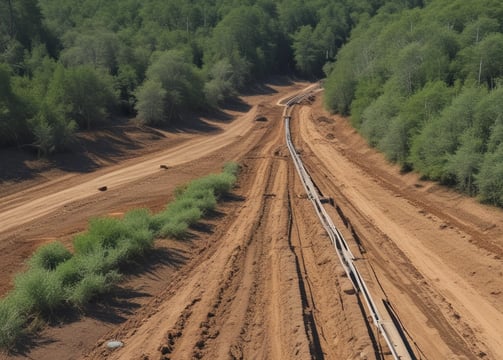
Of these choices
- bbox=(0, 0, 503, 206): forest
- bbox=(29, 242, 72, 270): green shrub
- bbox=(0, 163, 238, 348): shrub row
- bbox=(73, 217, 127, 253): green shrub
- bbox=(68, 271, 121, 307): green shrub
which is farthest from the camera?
bbox=(0, 0, 503, 206): forest

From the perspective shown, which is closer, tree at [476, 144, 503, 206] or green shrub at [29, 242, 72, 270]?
green shrub at [29, 242, 72, 270]

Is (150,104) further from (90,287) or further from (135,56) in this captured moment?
(90,287)

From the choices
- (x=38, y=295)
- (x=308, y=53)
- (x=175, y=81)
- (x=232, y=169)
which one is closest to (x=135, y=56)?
(x=175, y=81)

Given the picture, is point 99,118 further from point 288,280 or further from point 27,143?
point 288,280

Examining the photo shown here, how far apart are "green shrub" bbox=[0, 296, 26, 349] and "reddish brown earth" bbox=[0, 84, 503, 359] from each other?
1.05 ft

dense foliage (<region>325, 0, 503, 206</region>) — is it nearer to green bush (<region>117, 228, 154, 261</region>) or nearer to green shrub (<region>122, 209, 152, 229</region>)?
green shrub (<region>122, 209, 152, 229</region>)

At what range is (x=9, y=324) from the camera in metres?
10.4

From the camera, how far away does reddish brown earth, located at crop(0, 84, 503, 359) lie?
1112 cm

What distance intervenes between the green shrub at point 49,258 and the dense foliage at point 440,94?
17494mm

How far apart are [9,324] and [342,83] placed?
4537 cm

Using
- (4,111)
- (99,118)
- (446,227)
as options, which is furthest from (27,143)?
(446,227)

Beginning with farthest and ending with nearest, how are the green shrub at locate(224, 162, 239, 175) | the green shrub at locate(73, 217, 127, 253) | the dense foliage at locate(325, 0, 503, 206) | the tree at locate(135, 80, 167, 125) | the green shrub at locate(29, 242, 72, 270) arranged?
the tree at locate(135, 80, 167, 125) < the green shrub at locate(224, 162, 239, 175) < the dense foliage at locate(325, 0, 503, 206) < the green shrub at locate(73, 217, 127, 253) < the green shrub at locate(29, 242, 72, 270)

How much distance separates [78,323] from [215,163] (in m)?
24.3

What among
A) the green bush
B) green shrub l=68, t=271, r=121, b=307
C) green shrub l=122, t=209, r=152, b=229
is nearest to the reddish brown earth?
green shrub l=68, t=271, r=121, b=307
